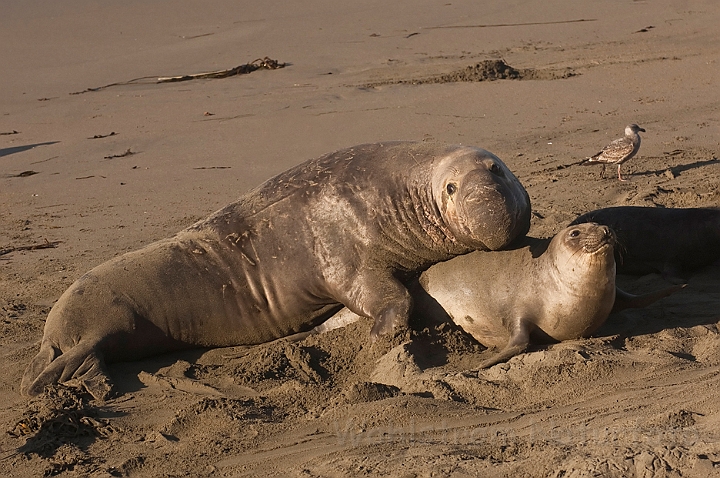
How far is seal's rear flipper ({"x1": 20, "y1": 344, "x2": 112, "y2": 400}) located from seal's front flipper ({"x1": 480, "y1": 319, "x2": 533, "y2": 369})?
6.70ft

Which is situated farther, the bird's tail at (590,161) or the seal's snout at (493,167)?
the bird's tail at (590,161)

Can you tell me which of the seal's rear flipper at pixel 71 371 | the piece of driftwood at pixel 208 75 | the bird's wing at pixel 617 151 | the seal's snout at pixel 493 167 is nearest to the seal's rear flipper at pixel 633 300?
the seal's snout at pixel 493 167

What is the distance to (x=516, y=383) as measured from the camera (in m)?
4.98

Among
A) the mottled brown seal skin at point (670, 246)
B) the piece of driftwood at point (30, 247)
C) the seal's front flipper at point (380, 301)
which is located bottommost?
the mottled brown seal skin at point (670, 246)

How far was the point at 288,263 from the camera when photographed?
6.12 m

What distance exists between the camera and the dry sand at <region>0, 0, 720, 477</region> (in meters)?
4.43

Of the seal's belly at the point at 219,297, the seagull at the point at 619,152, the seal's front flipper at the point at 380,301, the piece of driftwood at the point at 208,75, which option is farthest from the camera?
the piece of driftwood at the point at 208,75

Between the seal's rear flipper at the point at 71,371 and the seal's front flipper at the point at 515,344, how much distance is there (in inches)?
80.4

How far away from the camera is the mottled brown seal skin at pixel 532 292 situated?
545 centimetres

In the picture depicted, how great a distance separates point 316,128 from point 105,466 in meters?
6.78

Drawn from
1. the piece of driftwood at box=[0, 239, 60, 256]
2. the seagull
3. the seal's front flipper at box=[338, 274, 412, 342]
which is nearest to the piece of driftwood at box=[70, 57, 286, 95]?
the piece of driftwood at box=[0, 239, 60, 256]

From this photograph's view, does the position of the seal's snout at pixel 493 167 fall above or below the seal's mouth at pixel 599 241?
above

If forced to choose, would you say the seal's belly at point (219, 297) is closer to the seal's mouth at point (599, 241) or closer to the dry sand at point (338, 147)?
the dry sand at point (338, 147)

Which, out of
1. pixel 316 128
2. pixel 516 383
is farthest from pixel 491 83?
pixel 516 383
